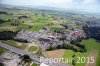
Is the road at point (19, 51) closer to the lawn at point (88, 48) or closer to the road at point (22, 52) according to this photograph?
the road at point (22, 52)

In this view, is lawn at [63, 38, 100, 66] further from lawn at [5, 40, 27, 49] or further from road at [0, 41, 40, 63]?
lawn at [5, 40, 27, 49]

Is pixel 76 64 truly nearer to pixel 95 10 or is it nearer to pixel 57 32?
pixel 57 32

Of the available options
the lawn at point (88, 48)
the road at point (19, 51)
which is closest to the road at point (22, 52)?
the road at point (19, 51)

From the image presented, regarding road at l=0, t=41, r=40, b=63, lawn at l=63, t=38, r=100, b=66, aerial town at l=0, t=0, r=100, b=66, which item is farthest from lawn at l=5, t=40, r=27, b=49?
lawn at l=63, t=38, r=100, b=66

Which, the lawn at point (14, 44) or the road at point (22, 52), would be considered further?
the lawn at point (14, 44)

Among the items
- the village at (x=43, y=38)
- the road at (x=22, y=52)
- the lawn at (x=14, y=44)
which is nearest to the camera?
the road at (x=22, y=52)

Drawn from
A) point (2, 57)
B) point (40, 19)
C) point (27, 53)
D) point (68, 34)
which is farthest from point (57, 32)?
point (2, 57)

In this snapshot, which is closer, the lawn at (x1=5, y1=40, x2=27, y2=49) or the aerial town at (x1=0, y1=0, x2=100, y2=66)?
the aerial town at (x1=0, y1=0, x2=100, y2=66)

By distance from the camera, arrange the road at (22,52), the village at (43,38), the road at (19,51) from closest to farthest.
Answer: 1. the road at (22,52)
2. the road at (19,51)
3. the village at (43,38)

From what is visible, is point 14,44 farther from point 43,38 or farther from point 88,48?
point 88,48

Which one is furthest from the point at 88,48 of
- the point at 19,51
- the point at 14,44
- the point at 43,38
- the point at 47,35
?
the point at 14,44

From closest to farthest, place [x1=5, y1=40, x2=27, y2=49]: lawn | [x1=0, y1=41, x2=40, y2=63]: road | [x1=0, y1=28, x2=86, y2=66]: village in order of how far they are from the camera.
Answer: [x1=0, y1=41, x2=40, y2=63]: road < [x1=0, y1=28, x2=86, y2=66]: village < [x1=5, y1=40, x2=27, y2=49]: lawn
